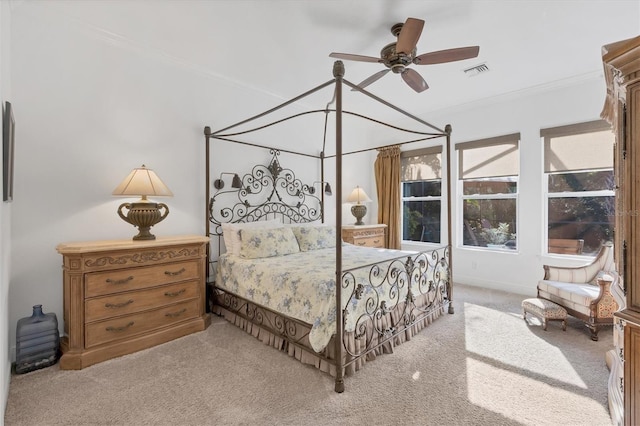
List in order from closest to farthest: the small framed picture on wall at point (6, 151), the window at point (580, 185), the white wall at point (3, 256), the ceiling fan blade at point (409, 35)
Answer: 1. the white wall at point (3, 256)
2. the small framed picture on wall at point (6, 151)
3. the ceiling fan blade at point (409, 35)
4. the window at point (580, 185)

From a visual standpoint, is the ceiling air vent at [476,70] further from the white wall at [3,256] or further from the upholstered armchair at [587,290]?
the white wall at [3,256]

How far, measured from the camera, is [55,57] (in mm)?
2465

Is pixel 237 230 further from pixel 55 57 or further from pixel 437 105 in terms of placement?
pixel 437 105

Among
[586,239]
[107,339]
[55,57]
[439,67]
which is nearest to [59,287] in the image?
[107,339]

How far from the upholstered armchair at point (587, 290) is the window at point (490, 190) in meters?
1.14

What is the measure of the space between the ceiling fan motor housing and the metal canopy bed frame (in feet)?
1.11

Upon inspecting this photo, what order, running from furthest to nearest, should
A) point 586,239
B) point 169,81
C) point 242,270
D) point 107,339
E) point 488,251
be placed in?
point 488,251, point 586,239, point 169,81, point 242,270, point 107,339

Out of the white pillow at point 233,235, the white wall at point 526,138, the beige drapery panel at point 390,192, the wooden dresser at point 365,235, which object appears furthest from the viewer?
the beige drapery panel at point 390,192

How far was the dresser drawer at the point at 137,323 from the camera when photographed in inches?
88.0

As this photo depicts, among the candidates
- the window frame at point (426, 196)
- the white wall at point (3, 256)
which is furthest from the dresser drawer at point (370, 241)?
the white wall at point (3, 256)

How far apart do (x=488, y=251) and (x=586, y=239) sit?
1.12 meters

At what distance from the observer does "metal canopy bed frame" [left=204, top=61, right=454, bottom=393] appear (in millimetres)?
2055

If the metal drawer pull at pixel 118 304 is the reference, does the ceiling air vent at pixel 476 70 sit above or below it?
above

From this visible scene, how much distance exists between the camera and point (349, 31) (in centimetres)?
258
